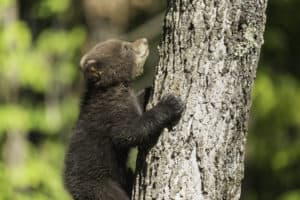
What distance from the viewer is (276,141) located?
1332 cm

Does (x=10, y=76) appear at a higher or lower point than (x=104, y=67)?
lower

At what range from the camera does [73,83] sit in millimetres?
14969

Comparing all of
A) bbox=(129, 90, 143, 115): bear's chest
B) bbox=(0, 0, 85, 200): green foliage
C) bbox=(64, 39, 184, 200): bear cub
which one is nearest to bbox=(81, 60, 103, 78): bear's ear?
bbox=(64, 39, 184, 200): bear cub

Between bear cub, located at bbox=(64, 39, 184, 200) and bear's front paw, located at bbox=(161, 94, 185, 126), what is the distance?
226mm

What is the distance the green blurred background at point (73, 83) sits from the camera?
11.7 metres

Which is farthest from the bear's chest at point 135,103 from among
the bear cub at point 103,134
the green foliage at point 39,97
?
the green foliage at point 39,97

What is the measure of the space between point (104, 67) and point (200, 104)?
4.28 ft

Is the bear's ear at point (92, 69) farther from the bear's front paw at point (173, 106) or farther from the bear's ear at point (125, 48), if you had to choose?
the bear's front paw at point (173, 106)

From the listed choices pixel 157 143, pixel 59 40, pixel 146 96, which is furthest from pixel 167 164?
pixel 59 40

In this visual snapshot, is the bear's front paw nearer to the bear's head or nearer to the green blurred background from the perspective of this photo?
the bear's head

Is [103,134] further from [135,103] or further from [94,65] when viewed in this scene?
[94,65]

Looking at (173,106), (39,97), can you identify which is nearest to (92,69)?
(173,106)

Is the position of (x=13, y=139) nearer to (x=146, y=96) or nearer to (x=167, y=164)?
(x=146, y=96)

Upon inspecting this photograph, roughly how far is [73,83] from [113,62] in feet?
30.7
